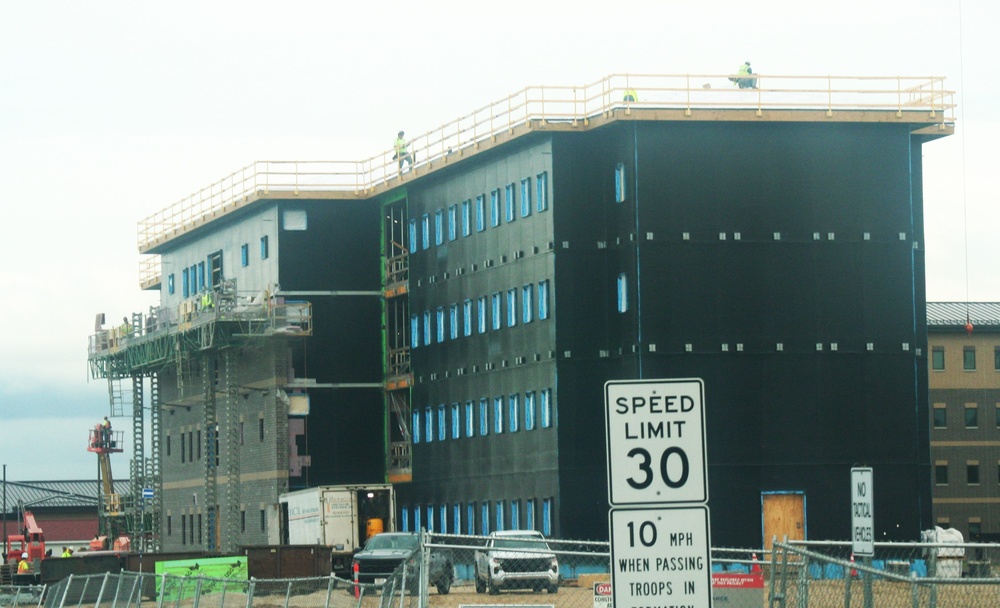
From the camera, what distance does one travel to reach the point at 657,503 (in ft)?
32.2

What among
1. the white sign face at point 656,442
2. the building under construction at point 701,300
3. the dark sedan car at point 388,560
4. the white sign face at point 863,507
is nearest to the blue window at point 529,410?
the building under construction at point 701,300

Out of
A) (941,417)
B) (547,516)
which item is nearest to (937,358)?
(941,417)

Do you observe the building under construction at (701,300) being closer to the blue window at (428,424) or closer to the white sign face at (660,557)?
the blue window at (428,424)

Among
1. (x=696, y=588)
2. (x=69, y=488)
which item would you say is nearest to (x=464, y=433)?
(x=696, y=588)

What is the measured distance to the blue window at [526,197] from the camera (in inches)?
2478

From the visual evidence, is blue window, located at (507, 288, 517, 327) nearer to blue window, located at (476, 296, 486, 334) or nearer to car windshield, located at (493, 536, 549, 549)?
blue window, located at (476, 296, 486, 334)

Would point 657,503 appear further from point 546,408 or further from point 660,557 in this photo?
point 546,408

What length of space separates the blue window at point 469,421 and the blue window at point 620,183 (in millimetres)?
11064

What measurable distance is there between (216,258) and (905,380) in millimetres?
35386

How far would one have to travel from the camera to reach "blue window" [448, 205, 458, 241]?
2689 inches

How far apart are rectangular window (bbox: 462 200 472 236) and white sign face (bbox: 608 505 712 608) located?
5743 centimetres

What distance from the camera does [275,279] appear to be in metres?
74.8

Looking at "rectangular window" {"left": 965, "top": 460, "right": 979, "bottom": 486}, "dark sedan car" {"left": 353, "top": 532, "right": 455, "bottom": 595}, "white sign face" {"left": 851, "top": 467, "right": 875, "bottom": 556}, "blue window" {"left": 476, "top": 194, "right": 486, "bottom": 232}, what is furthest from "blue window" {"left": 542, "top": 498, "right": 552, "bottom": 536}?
"rectangular window" {"left": 965, "top": 460, "right": 979, "bottom": 486}

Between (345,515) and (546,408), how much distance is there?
7829mm
